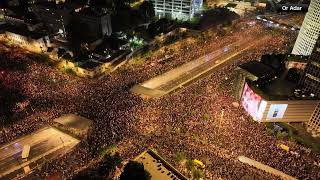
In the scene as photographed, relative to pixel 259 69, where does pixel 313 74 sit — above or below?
above

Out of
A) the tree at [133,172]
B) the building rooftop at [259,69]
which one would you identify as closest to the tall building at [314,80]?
the building rooftop at [259,69]

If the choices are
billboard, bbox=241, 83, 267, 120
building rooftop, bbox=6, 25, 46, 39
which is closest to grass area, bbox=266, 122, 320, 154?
billboard, bbox=241, 83, 267, 120

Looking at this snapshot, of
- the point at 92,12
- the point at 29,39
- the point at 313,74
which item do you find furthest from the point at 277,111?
the point at 29,39

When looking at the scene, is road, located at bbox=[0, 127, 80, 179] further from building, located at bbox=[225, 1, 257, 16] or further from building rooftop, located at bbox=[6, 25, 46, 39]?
building, located at bbox=[225, 1, 257, 16]

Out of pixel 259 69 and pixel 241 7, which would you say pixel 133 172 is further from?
pixel 241 7

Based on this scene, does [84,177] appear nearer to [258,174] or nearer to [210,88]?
[258,174]

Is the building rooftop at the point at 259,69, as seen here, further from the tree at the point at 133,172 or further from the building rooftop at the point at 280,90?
the tree at the point at 133,172
